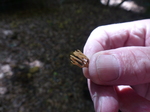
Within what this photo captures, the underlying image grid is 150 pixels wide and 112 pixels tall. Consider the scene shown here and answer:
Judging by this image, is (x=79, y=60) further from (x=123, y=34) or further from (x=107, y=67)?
(x=123, y=34)

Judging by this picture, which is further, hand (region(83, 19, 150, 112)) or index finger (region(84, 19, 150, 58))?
index finger (region(84, 19, 150, 58))

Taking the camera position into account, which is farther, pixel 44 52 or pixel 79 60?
pixel 44 52

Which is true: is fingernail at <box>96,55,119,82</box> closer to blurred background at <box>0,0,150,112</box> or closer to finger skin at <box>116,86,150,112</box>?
finger skin at <box>116,86,150,112</box>

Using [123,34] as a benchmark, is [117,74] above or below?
below

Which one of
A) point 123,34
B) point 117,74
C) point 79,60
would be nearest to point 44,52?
point 123,34

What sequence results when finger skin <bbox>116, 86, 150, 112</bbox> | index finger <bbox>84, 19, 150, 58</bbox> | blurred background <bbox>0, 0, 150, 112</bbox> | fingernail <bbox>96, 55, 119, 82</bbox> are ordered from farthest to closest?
blurred background <bbox>0, 0, 150, 112</bbox>
index finger <bbox>84, 19, 150, 58</bbox>
finger skin <bbox>116, 86, 150, 112</bbox>
fingernail <bbox>96, 55, 119, 82</bbox>

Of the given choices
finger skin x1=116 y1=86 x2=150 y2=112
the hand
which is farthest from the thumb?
finger skin x1=116 y1=86 x2=150 y2=112

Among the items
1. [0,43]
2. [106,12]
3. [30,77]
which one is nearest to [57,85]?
[30,77]
